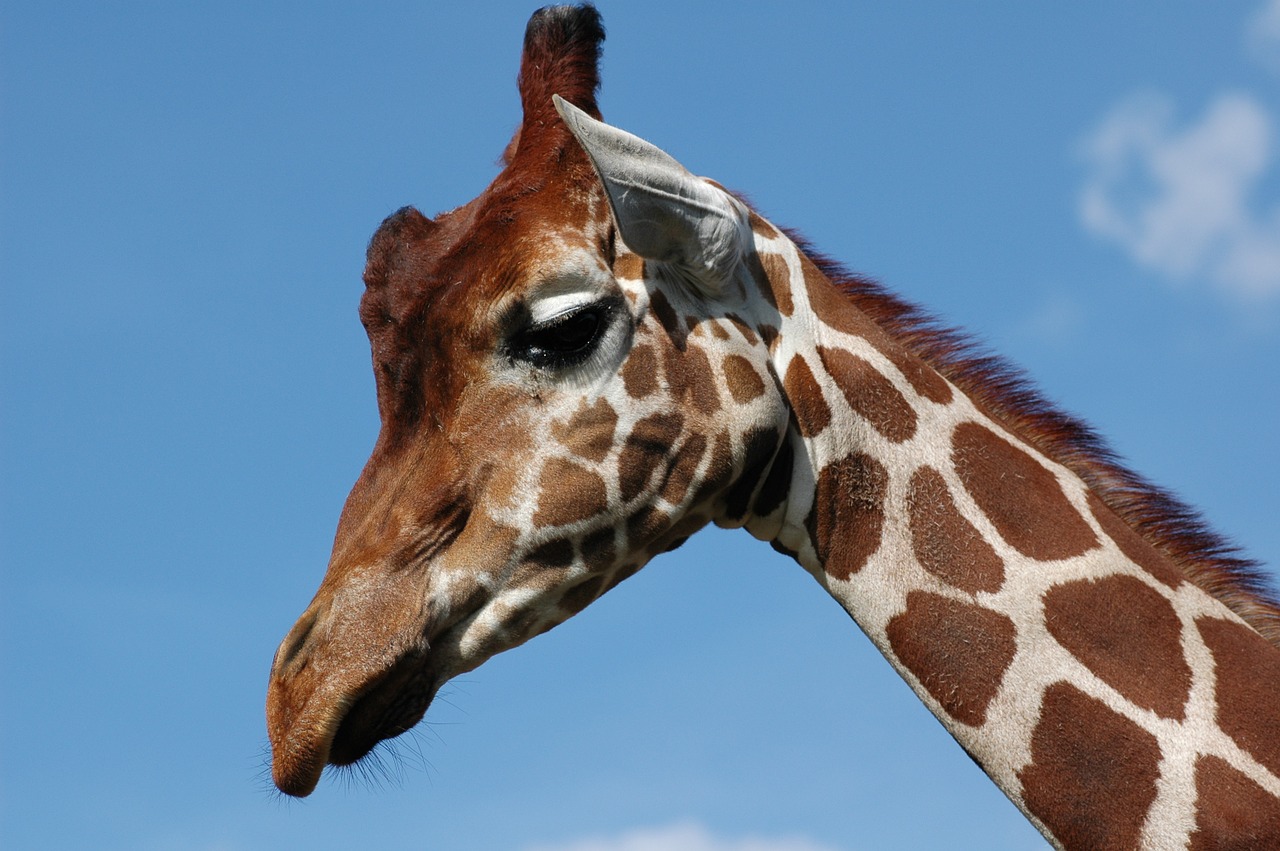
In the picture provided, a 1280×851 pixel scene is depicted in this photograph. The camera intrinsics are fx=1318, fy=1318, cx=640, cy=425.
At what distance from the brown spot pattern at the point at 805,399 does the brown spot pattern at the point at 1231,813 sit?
168 cm

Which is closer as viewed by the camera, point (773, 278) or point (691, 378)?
point (691, 378)

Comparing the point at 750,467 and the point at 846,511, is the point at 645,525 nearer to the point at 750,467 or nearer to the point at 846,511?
the point at 750,467

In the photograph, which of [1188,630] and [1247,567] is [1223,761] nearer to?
[1188,630]

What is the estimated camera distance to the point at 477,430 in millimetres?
4617

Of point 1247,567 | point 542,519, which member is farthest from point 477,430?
point 1247,567

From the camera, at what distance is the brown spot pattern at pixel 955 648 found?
4352 millimetres

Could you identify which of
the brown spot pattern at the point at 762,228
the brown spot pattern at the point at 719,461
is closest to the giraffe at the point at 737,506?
the brown spot pattern at the point at 719,461

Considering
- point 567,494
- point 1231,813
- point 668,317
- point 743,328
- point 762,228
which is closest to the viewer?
point 1231,813

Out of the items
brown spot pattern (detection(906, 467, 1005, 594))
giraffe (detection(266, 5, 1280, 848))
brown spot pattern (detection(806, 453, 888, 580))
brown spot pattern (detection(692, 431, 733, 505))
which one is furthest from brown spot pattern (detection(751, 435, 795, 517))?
brown spot pattern (detection(906, 467, 1005, 594))

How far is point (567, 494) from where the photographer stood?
4.52 meters

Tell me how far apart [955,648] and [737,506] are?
3.09 feet

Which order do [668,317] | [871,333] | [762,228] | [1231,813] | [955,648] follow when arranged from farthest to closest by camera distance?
[762,228], [871,333], [668,317], [955,648], [1231,813]

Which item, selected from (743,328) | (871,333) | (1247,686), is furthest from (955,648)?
(743,328)

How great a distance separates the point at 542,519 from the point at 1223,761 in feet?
7.55
